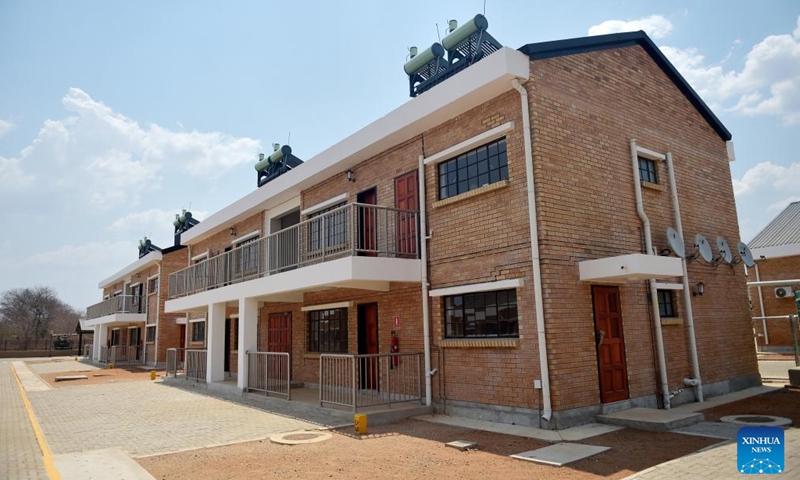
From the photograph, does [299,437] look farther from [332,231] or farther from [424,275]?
[332,231]

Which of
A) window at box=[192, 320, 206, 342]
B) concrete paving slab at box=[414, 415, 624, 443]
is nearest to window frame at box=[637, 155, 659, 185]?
concrete paving slab at box=[414, 415, 624, 443]

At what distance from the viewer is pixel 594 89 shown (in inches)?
415

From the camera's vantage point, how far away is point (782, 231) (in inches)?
995

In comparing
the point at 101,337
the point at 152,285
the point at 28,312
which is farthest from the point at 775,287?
the point at 28,312

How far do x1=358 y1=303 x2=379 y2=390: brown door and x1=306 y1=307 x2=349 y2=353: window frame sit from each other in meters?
0.62

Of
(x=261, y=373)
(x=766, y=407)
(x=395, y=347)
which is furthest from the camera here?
(x=261, y=373)

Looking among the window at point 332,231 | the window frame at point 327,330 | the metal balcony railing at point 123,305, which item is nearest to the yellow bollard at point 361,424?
the window frame at point 327,330

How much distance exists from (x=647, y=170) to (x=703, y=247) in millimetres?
2049

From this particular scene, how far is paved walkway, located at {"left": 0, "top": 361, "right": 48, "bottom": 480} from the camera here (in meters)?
6.68

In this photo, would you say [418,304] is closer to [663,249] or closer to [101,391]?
[663,249]

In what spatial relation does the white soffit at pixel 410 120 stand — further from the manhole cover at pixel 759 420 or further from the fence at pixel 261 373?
the manhole cover at pixel 759 420

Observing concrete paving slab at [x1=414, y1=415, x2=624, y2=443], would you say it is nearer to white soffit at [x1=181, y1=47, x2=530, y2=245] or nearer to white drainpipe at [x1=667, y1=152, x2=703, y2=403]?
white drainpipe at [x1=667, y1=152, x2=703, y2=403]

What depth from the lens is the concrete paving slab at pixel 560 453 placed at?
657cm

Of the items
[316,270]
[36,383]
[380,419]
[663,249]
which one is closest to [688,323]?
[663,249]
